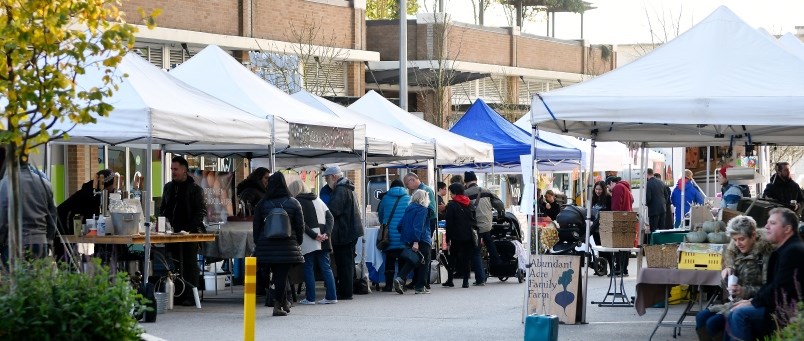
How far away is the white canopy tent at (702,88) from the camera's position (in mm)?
12680

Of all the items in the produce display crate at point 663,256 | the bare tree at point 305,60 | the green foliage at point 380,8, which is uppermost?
the green foliage at point 380,8

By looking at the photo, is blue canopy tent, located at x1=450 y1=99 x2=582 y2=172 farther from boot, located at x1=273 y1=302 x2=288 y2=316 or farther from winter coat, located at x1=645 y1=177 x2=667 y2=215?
boot, located at x1=273 y1=302 x2=288 y2=316

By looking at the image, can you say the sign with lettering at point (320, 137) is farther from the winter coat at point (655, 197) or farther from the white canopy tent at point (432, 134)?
the winter coat at point (655, 197)

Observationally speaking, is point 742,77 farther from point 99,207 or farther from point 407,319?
point 99,207

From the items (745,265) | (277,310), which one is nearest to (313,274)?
(277,310)

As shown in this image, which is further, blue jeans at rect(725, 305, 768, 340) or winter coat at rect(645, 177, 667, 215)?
winter coat at rect(645, 177, 667, 215)

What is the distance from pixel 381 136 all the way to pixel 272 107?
12.0 ft

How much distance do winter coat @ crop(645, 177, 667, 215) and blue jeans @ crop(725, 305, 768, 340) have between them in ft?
44.1

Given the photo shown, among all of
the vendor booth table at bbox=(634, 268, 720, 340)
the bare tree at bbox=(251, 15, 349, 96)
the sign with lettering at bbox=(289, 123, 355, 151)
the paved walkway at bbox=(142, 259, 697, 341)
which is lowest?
the paved walkway at bbox=(142, 259, 697, 341)

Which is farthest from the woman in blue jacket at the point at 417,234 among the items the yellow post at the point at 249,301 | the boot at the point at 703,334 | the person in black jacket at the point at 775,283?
the yellow post at the point at 249,301

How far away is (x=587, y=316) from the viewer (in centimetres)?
1608

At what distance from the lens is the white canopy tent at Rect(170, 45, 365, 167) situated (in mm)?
17505

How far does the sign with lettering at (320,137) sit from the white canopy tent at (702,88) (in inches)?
161

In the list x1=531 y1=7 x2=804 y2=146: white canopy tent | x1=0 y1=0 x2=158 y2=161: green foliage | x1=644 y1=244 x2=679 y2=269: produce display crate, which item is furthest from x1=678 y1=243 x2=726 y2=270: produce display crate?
x1=0 y1=0 x2=158 y2=161: green foliage
